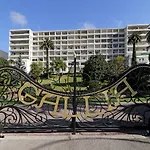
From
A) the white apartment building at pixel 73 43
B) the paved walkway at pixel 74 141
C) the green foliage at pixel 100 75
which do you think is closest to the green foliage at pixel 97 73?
the green foliage at pixel 100 75

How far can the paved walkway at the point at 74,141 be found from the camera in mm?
4266

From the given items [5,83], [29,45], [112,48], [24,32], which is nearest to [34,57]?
[29,45]

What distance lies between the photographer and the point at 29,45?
302 ft

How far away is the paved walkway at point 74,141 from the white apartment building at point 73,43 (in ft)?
277

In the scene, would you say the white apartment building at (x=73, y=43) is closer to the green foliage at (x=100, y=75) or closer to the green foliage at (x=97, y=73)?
the green foliage at (x=97, y=73)

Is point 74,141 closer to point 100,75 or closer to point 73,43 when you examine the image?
point 100,75

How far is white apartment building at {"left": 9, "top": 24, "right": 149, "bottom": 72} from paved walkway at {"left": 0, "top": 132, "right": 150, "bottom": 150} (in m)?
84.4

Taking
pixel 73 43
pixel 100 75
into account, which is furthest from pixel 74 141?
pixel 73 43

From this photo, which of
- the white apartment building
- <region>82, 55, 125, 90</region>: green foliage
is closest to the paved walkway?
<region>82, 55, 125, 90</region>: green foliage

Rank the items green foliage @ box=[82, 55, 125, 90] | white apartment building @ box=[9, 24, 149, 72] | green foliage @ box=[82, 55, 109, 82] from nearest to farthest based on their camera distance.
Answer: green foliage @ box=[82, 55, 125, 90], green foliage @ box=[82, 55, 109, 82], white apartment building @ box=[9, 24, 149, 72]

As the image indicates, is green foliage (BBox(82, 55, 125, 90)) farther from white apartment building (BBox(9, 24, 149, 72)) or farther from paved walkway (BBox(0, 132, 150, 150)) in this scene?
white apartment building (BBox(9, 24, 149, 72))

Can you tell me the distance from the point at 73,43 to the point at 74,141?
8888cm

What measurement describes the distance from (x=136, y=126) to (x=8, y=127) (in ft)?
10.6

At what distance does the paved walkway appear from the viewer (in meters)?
4.27
